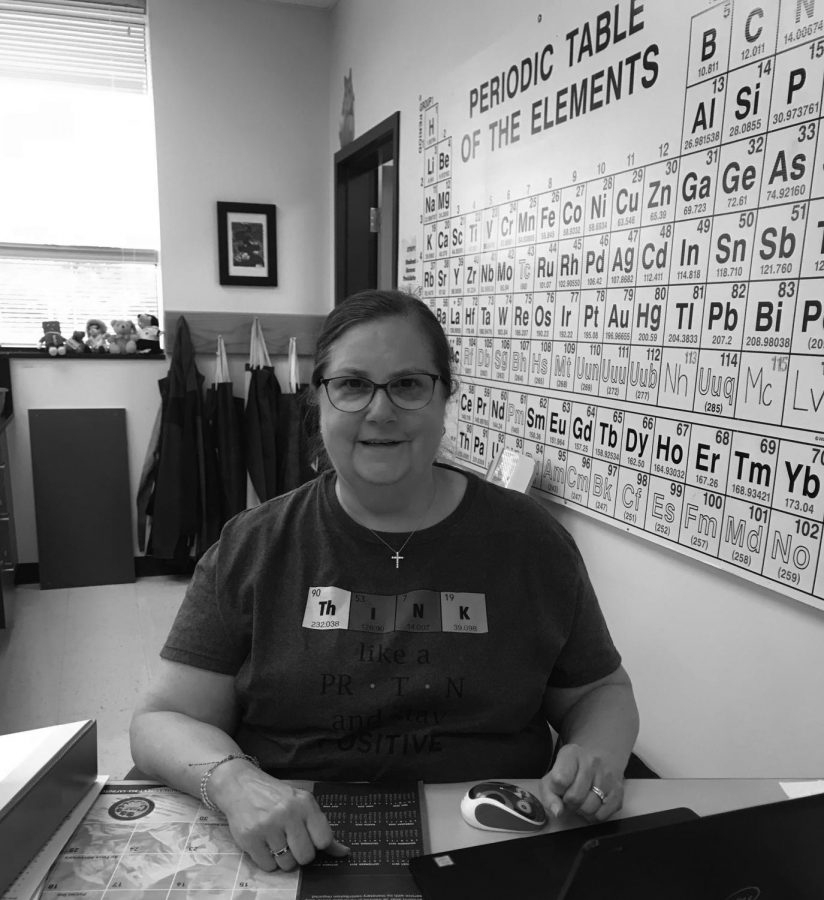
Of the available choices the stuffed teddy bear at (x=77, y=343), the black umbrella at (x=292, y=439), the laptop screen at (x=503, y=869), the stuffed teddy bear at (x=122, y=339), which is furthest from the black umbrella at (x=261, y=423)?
the laptop screen at (x=503, y=869)

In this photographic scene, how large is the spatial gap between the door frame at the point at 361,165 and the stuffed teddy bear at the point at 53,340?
1397 millimetres

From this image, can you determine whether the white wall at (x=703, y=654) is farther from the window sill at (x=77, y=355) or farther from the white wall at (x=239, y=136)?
the window sill at (x=77, y=355)

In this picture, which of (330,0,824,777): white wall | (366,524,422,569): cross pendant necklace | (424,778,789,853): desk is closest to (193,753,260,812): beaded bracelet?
(424,778,789,853): desk

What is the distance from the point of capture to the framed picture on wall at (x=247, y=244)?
3.88 meters

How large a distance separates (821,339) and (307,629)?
37.4 inches

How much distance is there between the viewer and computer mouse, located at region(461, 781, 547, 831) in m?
0.91

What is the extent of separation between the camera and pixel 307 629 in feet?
3.71

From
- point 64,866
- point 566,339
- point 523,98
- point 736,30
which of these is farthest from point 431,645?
point 523,98

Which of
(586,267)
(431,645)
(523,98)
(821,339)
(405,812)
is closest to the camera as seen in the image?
(405,812)

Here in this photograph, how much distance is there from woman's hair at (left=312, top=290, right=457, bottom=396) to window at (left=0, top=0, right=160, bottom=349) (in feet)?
10.0

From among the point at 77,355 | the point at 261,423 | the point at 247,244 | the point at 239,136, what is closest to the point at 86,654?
the point at 261,423

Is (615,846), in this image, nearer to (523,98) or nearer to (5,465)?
(523,98)

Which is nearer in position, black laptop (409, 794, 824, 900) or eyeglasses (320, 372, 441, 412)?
black laptop (409, 794, 824, 900)

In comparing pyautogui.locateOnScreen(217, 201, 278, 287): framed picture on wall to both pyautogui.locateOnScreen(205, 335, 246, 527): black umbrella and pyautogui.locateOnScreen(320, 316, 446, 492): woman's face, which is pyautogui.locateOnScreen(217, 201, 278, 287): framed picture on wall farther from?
pyautogui.locateOnScreen(320, 316, 446, 492): woman's face
